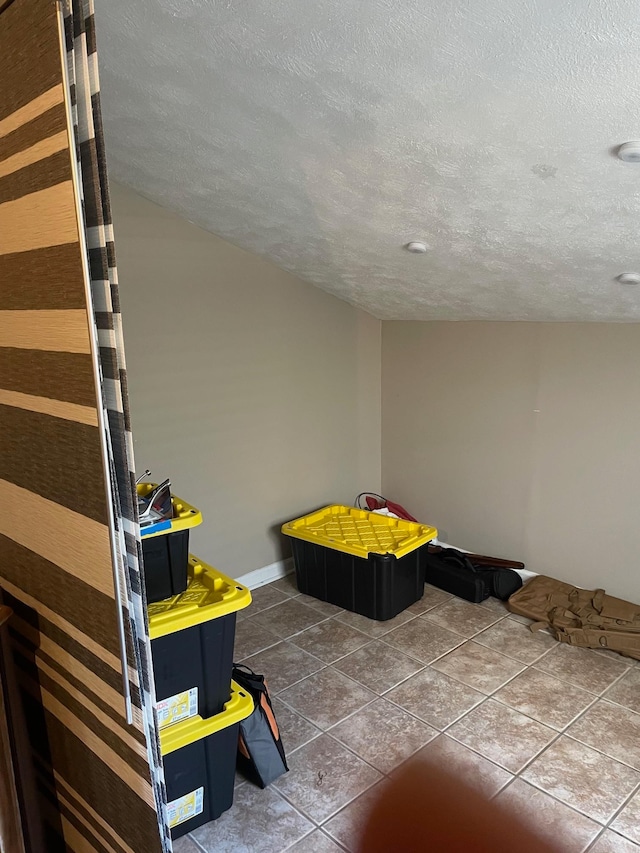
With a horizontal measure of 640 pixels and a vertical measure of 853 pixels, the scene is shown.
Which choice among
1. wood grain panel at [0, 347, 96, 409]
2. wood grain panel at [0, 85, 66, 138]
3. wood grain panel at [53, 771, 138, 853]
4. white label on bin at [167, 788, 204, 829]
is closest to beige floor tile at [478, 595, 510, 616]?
white label on bin at [167, 788, 204, 829]

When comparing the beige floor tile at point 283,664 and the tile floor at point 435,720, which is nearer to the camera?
the tile floor at point 435,720

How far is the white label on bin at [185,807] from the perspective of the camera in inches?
69.6

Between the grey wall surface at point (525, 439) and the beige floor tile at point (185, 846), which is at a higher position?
the grey wall surface at point (525, 439)

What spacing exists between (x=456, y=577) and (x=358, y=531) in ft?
1.84

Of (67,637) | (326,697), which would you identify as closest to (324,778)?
(326,697)

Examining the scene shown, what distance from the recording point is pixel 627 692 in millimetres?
2432

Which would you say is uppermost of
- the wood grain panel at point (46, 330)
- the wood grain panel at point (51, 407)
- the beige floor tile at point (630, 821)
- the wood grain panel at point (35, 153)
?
the wood grain panel at point (35, 153)

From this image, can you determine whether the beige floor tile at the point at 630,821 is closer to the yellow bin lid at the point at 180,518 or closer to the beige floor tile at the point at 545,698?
the beige floor tile at the point at 545,698

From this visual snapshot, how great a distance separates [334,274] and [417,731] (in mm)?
2069

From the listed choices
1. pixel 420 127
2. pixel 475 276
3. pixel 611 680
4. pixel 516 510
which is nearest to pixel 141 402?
pixel 475 276

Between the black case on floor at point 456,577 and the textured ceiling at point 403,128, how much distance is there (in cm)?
140

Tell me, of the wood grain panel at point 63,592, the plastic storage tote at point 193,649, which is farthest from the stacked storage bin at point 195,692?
the wood grain panel at point 63,592

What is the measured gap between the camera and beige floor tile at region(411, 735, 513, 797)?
2.00 metres

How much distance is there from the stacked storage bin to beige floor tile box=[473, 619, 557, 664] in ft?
4.40
